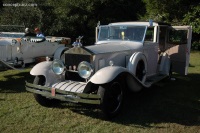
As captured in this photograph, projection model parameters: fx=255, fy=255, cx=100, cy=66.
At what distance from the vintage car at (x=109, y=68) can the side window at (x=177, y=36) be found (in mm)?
156

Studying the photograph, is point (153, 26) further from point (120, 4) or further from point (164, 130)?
point (120, 4)

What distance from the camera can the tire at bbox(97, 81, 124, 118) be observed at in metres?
4.52

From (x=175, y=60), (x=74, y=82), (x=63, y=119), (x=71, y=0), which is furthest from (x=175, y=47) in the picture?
(x=71, y=0)

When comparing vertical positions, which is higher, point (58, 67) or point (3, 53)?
point (3, 53)

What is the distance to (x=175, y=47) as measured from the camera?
7.65 metres

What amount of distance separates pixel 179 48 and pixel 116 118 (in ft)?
12.2

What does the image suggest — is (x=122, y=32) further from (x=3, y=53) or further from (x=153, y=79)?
(x=3, y=53)

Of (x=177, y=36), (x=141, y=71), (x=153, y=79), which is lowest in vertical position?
(x=153, y=79)

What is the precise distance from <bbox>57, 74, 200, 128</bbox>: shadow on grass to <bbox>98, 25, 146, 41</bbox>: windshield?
1476 millimetres

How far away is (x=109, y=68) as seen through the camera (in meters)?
4.77

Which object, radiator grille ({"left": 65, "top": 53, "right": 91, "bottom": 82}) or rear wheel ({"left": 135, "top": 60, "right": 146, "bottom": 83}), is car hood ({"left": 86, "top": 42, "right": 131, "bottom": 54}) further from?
rear wheel ({"left": 135, "top": 60, "right": 146, "bottom": 83})

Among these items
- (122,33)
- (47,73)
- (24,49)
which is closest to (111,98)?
(47,73)

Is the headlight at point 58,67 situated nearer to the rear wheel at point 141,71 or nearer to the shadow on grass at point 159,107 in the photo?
the shadow on grass at point 159,107

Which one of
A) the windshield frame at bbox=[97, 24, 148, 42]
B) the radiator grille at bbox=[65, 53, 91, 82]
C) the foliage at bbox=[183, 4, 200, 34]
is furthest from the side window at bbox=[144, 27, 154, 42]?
the foliage at bbox=[183, 4, 200, 34]
